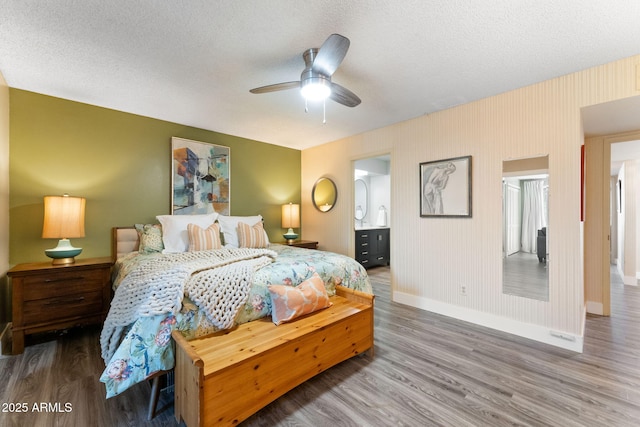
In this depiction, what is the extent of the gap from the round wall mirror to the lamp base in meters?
3.24

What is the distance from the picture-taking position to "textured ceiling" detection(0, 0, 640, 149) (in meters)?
1.62

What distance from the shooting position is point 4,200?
250 centimetres

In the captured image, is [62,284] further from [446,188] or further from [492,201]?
[492,201]

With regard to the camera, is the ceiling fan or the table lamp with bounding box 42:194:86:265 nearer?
the ceiling fan

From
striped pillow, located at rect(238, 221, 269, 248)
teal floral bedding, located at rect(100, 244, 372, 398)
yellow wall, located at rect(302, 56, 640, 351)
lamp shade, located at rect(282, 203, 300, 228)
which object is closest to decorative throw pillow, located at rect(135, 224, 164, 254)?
teal floral bedding, located at rect(100, 244, 372, 398)

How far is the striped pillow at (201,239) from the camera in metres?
2.94

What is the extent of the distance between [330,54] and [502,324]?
2997 mm

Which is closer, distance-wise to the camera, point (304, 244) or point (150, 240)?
point (150, 240)

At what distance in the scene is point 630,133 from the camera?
294 cm

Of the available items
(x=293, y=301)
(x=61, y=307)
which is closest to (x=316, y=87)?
(x=293, y=301)

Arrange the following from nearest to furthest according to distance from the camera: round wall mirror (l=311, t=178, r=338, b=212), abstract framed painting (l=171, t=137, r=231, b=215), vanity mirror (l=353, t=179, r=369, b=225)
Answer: abstract framed painting (l=171, t=137, r=231, b=215) < round wall mirror (l=311, t=178, r=338, b=212) < vanity mirror (l=353, t=179, r=369, b=225)

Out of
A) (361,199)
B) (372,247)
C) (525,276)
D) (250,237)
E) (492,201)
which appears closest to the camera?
(525,276)

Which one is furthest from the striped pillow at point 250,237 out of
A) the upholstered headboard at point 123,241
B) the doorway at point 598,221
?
the doorway at point 598,221

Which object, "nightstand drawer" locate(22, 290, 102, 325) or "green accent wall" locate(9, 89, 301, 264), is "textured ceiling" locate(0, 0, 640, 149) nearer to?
"green accent wall" locate(9, 89, 301, 264)
